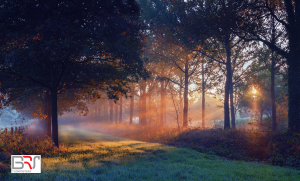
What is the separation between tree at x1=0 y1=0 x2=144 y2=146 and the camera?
30.3 ft

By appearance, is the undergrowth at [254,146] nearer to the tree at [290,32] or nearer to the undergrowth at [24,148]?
the tree at [290,32]

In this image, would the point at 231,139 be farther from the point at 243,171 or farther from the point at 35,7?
the point at 35,7

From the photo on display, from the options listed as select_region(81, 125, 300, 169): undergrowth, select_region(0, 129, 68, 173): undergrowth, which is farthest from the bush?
select_region(81, 125, 300, 169): undergrowth

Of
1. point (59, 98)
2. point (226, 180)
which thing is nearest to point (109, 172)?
point (226, 180)

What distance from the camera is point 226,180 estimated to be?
5793 millimetres

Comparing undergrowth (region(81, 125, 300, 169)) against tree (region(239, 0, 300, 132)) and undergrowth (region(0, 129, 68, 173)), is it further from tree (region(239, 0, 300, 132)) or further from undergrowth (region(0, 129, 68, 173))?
undergrowth (region(0, 129, 68, 173))
